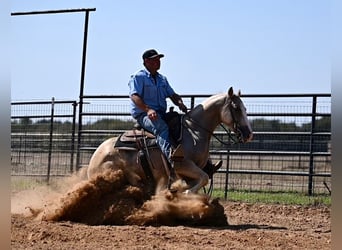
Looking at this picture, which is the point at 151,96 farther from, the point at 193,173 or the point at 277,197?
the point at 277,197

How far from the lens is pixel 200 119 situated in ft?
24.6

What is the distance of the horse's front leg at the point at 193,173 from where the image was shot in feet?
23.1

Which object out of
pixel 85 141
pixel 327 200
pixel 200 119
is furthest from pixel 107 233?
pixel 85 141

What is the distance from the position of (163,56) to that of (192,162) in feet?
4.49

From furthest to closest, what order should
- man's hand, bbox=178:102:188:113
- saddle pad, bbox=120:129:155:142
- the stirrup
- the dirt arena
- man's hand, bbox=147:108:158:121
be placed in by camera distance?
man's hand, bbox=178:102:188:113 < saddle pad, bbox=120:129:155:142 < man's hand, bbox=147:108:158:121 < the stirrup < the dirt arena

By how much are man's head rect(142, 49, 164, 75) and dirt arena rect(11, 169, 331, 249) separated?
52.7 inches

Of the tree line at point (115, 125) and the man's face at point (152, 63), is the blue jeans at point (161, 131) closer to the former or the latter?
the man's face at point (152, 63)

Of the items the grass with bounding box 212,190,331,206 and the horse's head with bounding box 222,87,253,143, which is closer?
the horse's head with bounding box 222,87,253,143

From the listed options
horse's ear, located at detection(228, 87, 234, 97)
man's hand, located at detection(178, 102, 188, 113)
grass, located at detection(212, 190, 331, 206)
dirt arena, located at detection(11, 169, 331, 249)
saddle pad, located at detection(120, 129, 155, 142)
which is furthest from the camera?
grass, located at detection(212, 190, 331, 206)

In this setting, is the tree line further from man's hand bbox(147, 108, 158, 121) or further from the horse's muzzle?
man's hand bbox(147, 108, 158, 121)

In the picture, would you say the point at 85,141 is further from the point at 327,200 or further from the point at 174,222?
the point at 174,222

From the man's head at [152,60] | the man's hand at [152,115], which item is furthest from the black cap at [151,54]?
the man's hand at [152,115]

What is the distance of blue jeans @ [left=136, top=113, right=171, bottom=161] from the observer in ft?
23.4

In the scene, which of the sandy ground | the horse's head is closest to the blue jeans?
the horse's head
